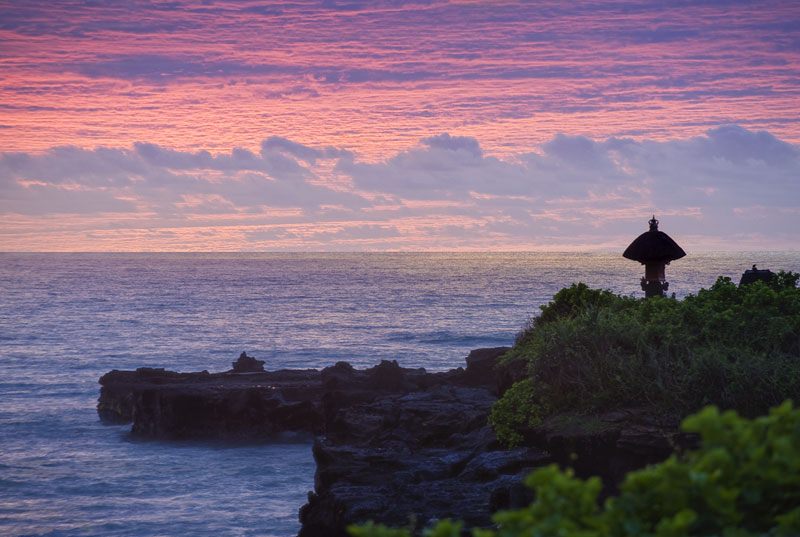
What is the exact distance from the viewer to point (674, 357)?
15.9 meters

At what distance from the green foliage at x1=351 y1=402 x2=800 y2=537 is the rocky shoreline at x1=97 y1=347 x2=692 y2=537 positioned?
0.98 m

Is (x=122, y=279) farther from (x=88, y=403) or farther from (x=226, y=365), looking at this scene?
(x=88, y=403)

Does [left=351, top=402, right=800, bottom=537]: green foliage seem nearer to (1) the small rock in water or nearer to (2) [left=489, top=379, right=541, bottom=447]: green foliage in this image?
(2) [left=489, top=379, right=541, bottom=447]: green foliage

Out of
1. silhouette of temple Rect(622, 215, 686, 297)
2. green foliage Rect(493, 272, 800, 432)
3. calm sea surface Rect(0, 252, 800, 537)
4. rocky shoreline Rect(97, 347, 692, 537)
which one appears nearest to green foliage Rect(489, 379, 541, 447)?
green foliage Rect(493, 272, 800, 432)

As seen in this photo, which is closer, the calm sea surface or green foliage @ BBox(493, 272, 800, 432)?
green foliage @ BBox(493, 272, 800, 432)

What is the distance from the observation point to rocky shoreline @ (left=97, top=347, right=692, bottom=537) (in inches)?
567

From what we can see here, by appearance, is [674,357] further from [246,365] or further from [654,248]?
[246,365]

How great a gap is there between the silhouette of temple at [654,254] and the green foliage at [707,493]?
1672 cm

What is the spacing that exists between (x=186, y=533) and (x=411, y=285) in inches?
5060

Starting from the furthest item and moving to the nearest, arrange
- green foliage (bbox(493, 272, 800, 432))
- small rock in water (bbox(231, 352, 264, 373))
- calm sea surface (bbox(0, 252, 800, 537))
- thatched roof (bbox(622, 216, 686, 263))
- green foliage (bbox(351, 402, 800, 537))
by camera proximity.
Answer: small rock in water (bbox(231, 352, 264, 373)), calm sea surface (bbox(0, 252, 800, 537)), thatched roof (bbox(622, 216, 686, 263)), green foliage (bbox(493, 272, 800, 432)), green foliage (bbox(351, 402, 800, 537))

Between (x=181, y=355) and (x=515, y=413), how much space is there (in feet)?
174

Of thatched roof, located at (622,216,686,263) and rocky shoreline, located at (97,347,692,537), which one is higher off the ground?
thatched roof, located at (622,216,686,263)

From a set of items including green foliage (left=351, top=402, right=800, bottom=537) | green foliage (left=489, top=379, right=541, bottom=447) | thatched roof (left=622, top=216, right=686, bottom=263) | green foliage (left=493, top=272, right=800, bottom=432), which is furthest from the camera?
thatched roof (left=622, top=216, right=686, bottom=263)

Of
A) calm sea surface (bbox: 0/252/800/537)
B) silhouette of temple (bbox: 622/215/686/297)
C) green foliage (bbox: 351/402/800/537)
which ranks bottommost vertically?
calm sea surface (bbox: 0/252/800/537)
